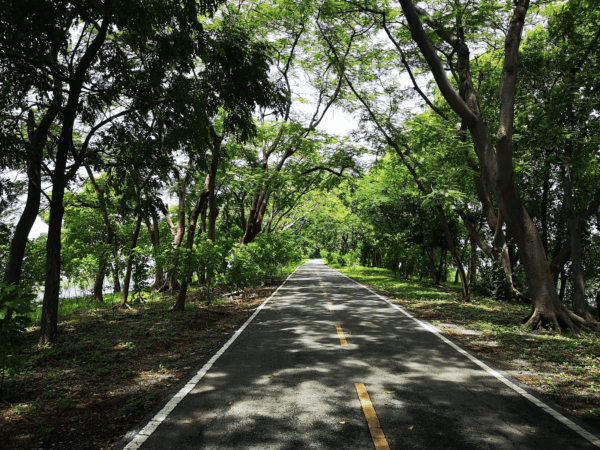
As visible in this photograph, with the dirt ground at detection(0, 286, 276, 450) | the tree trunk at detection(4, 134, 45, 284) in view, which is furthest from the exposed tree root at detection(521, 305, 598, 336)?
the tree trunk at detection(4, 134, 45, 284)

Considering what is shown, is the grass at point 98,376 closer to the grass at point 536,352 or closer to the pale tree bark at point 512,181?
the grass at point 536,352

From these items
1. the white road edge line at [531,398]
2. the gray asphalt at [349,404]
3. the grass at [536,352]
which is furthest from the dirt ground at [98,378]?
the grass at [536,352]

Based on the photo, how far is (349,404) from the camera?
183 inches

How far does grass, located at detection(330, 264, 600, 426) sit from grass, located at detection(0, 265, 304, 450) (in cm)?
534

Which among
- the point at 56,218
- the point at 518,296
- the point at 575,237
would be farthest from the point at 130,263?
the point at 518,296

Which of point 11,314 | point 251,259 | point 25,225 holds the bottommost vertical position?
point 11,314

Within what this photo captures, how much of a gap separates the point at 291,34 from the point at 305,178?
6.63m

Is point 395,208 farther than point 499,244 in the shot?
Yes

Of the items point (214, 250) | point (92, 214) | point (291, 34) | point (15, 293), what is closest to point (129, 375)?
point (15, 293)

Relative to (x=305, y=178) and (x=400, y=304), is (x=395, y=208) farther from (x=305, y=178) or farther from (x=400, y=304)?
(x=400, y=304)

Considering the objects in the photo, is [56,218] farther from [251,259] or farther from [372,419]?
[251,259]

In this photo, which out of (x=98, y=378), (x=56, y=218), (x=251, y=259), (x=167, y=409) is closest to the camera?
(x=167, y=409)

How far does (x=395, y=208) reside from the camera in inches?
987

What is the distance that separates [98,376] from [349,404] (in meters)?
4.16
